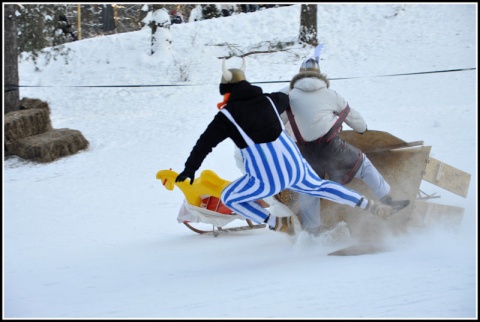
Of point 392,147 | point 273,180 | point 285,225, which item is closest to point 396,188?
point 392,147

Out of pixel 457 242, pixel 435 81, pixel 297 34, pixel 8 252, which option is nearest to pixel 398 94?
pixel 435 81

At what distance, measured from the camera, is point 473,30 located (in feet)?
47.8

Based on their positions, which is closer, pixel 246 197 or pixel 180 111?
pixel 246 197

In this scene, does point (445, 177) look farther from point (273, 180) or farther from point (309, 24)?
point (309, 24)

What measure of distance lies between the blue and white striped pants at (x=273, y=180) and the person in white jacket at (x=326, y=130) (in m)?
0.33

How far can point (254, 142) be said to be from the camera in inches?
194

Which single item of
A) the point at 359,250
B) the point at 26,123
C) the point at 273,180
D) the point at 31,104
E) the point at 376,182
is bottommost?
the point at 26,123

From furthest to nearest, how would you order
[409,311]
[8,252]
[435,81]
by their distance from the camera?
[435,81]
[8,252]
[409,311]

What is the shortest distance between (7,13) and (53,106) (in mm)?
2759

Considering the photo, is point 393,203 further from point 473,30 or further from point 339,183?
point 473,30

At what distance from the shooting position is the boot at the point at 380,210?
5293 millimetres

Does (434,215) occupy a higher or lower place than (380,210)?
lower

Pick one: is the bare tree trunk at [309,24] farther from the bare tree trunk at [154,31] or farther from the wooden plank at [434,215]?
the wooden plank at [434,215]

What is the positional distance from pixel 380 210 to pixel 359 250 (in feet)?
1.32
